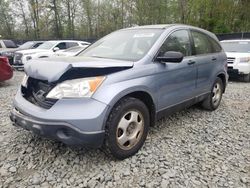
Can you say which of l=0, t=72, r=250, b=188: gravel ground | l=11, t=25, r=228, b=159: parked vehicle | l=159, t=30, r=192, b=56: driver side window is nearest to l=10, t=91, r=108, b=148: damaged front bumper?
l=11, t=25, r=228, b=159: parked vehicle

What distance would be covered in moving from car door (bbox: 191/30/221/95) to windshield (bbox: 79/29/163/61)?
38.6 inches

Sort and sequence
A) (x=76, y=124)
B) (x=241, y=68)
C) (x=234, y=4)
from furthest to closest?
(x=234, y=4) → (x=241, y=68) → (x=76, y=124)

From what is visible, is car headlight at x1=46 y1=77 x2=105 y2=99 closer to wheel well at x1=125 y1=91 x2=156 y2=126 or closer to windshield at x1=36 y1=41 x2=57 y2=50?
wheel well at x1=125 y1=91 x2=156 y2=126

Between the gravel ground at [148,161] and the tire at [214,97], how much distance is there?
797 millimetres

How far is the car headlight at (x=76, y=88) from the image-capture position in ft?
8.29

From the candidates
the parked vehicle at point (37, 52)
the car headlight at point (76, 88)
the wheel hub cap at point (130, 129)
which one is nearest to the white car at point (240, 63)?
the wheel hub cap at point (130, 129)

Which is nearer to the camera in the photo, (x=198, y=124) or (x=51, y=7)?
(x=198, y=124)

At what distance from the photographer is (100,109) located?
2.51m

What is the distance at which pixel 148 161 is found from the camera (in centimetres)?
294

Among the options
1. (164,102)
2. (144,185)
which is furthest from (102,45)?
(144,185)

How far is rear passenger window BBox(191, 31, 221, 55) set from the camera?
4.23m

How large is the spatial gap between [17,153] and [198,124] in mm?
2853

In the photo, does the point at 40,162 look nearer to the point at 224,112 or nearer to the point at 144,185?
the point at 144,185

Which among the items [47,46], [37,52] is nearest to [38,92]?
[37,52]
